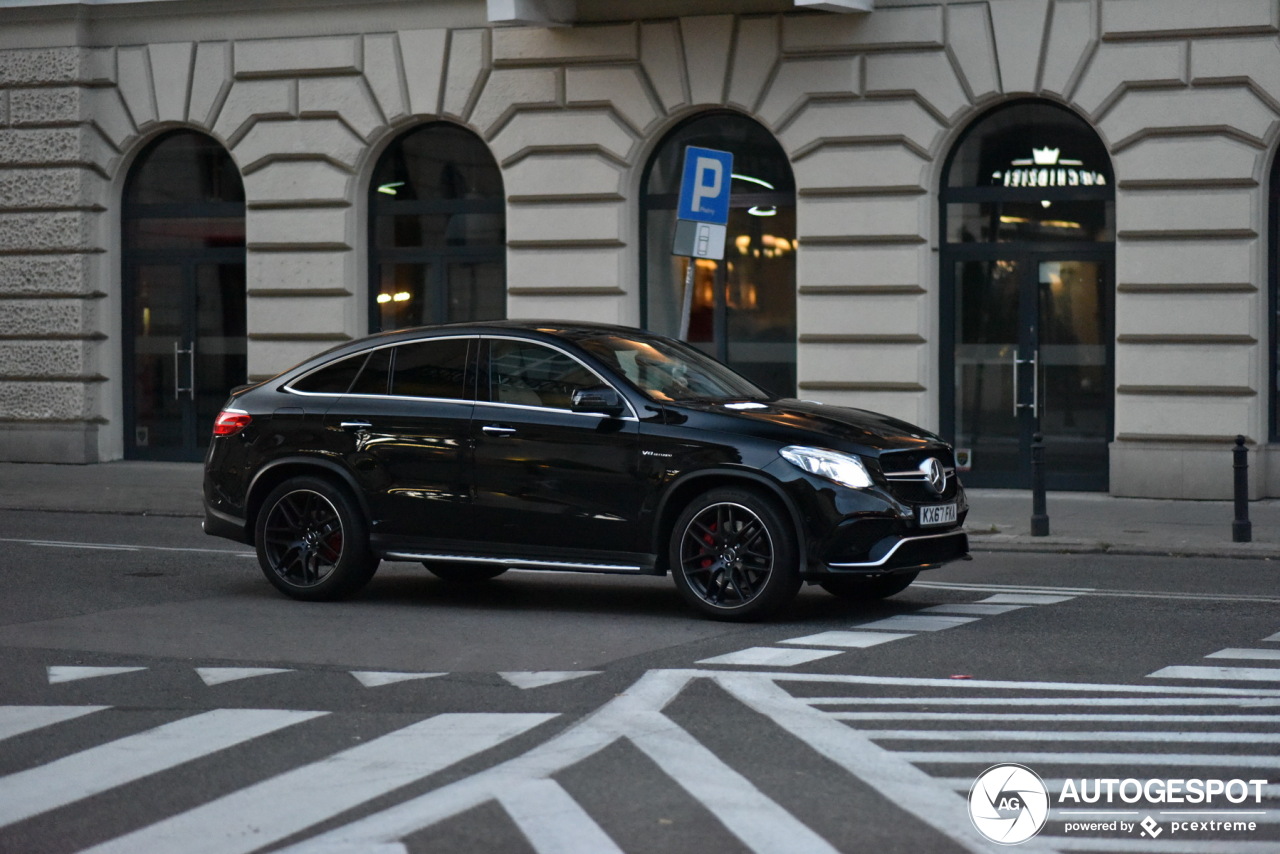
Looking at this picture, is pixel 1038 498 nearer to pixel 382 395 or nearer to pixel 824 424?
pixel 824 424

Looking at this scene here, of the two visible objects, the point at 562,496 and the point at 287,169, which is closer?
the point at 562,496

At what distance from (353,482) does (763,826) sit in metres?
5.52

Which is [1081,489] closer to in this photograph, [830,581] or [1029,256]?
[1029,256]

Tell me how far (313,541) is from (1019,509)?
25.7ft

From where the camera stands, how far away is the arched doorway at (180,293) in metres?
20.8

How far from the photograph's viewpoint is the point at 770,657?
813 cm

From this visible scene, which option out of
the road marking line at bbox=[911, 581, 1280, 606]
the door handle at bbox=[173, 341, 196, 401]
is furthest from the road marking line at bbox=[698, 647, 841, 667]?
the door handle at bbox=[173, 341, 196, 401]

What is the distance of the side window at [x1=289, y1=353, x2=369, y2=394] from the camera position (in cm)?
1049

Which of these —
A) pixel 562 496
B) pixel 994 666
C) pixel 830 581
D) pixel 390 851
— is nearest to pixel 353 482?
pixel 562 496

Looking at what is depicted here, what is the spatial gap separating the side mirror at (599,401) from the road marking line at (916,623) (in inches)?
68.9

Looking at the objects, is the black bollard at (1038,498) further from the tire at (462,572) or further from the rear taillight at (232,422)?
the rear taillight at (232,422)

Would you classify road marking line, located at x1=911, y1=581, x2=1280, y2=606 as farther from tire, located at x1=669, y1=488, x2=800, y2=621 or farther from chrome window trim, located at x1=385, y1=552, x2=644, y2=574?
chrome window trim, located at x1=385, y1=552, x2=644, y2=574

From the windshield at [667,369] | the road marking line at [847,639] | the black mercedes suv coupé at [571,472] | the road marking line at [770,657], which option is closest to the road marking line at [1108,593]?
the black mercedes suv coupé at [571,472]

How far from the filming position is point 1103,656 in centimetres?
817
